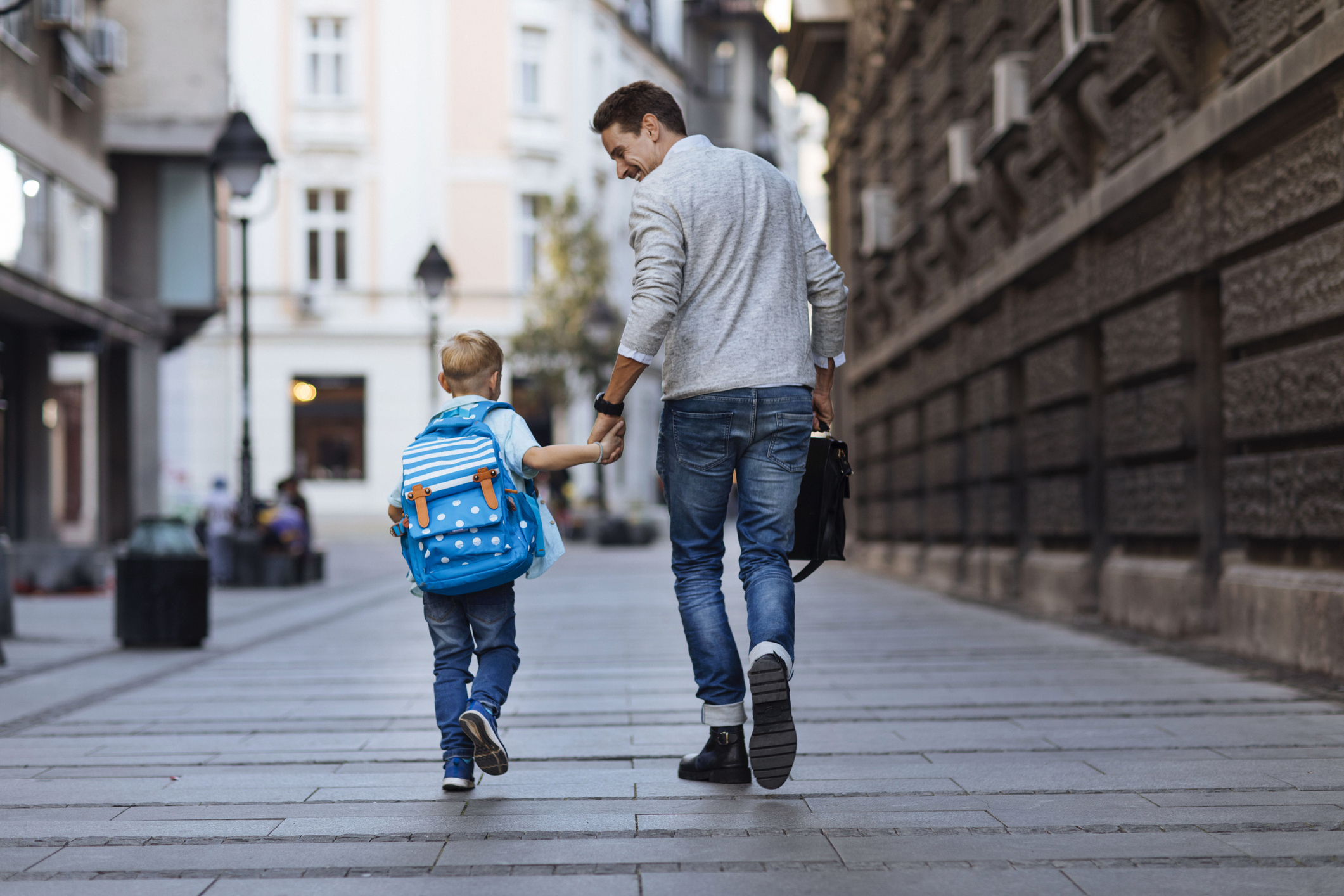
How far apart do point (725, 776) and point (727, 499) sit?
0.80 metres

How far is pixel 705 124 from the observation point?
56.9 m

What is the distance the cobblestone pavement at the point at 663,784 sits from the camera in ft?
11.1

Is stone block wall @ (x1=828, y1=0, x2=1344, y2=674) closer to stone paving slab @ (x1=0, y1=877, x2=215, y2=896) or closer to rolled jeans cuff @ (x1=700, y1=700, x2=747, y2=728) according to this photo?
rolled jeans cuff @ (x1=700, y1=700, x2=747, y2=728)

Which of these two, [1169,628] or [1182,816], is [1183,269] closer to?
[1169,628]

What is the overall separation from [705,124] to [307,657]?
50.2 m

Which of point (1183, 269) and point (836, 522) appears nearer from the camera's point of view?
point (836, 522)

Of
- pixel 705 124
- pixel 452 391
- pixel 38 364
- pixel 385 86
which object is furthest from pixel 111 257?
pixel 705 124

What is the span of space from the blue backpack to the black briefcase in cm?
85

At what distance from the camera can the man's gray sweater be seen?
434 centimetres

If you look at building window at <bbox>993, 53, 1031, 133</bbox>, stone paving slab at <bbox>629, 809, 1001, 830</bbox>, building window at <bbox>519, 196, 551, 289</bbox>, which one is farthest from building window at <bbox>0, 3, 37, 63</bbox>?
building window at <bbox>519, 196, 551, 289</bbox>

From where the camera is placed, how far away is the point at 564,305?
34.9m

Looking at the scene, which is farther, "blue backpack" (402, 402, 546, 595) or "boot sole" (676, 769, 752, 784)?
"boot sole" (676, 769, 752, 784)

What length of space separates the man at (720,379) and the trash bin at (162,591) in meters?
5.23

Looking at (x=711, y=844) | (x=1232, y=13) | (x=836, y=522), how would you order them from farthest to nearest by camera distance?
(x=1232, y=13) → (x=836, y=522) → (x=711, y=844)
